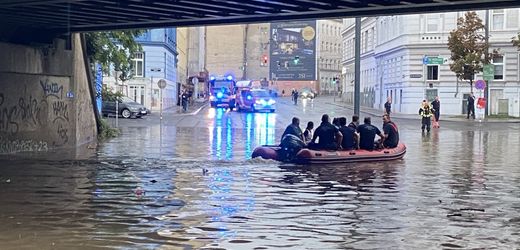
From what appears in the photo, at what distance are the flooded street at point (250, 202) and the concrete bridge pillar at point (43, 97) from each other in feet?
6.47

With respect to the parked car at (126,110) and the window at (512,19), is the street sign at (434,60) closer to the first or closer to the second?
the window at (512,19)

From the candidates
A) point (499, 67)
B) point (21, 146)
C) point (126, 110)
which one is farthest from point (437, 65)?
point (21, 146)

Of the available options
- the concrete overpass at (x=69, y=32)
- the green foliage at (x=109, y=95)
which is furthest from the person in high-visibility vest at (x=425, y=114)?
the concrete overpass at (x=69, y=32)

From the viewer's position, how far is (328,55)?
476 feet

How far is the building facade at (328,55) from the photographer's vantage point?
140250mm

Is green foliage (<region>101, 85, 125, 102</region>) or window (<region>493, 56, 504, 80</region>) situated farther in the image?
window (<region>493, 56, 504, 80</region>)

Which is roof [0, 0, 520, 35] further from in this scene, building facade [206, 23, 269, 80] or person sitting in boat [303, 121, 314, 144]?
building facade [206, 23, 269, 80]

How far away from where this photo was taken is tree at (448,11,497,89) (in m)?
56.9

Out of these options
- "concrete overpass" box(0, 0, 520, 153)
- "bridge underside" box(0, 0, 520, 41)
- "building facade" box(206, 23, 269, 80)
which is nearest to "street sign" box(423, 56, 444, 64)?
"concrete overpass" box(0, 0, 520, 153)

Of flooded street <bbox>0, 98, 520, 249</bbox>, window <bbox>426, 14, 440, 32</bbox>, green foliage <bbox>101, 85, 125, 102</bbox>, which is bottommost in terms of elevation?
flooded street <bbox>0, 98, 520, 249</bbox>

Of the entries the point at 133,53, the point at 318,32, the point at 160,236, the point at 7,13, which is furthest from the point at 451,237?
the point at 318,32

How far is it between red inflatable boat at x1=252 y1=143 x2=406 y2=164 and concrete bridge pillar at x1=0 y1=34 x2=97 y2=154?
758cm

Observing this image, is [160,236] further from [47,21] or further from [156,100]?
[156,100]

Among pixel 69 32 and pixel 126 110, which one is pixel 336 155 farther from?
pixel 126 110
